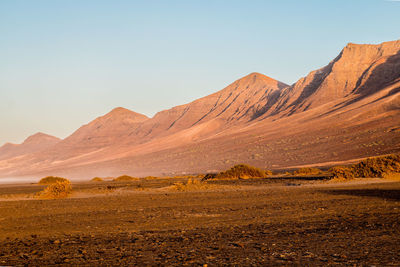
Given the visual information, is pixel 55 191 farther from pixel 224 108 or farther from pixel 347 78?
pixel 224 108

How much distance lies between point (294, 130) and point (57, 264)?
258 feet

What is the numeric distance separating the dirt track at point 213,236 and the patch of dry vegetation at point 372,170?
13.2 metres

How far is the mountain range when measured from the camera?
66.1 metres

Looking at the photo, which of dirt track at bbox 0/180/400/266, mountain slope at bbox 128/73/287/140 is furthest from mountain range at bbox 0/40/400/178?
dirt track at bbox 0/180/400/266

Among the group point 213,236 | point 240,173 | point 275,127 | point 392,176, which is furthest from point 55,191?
point 275,127

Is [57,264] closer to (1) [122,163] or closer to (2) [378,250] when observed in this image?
(2) [378,250]

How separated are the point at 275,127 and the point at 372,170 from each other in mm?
64409

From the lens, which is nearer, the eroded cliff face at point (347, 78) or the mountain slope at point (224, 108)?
the eroded cliff face at point (347, 78)

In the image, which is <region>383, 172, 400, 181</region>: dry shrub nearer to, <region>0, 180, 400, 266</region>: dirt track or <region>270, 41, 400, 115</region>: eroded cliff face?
<region>0, 180, 400, 266</region>: dirt track

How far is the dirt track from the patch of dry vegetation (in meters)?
13.2

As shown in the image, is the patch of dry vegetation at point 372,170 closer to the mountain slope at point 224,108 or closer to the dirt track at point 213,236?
the dirt track at point 213,236

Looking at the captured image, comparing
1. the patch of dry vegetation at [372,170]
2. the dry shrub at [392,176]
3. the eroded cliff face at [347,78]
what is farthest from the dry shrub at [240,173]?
the eroded cliff face at [347,78]

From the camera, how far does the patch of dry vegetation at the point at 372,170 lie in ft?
87.2

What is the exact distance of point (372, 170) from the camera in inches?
1071
